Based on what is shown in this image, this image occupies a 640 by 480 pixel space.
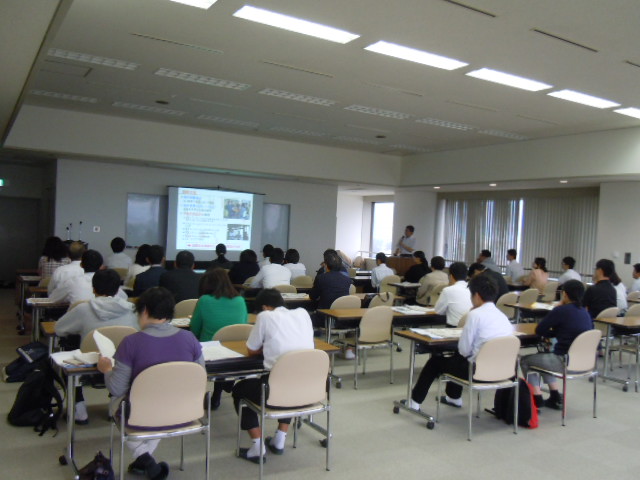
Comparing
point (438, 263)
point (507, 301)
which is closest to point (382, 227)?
point (438, 263)

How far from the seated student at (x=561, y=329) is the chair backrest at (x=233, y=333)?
2601mm

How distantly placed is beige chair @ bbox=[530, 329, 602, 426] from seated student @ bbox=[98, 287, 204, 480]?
→ 3286mm

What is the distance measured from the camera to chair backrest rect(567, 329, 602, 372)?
466 cm

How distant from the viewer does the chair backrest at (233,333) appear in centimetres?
405

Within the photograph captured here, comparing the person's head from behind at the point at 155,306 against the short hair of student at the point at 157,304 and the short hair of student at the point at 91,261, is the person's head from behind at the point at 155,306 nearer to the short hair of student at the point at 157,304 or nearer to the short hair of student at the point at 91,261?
the short hair of student at the point at 157,304

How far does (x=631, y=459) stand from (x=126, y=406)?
3.68m

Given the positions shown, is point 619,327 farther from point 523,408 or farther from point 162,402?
point 162,402

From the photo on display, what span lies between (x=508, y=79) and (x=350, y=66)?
1900 mm

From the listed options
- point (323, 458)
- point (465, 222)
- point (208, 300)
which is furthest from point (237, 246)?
point (323, 458)

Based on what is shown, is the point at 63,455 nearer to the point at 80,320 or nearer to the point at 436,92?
the point at 80,320

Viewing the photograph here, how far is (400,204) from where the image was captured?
13.9 metres

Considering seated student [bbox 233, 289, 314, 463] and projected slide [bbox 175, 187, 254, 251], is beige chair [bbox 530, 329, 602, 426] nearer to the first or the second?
seated student [bbox 233, 289, 314, 463]

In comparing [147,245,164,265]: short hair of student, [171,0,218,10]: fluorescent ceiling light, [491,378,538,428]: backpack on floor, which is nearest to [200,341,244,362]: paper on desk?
[147,245,164,265]: short hair of student

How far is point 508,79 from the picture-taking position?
20.5 ft
